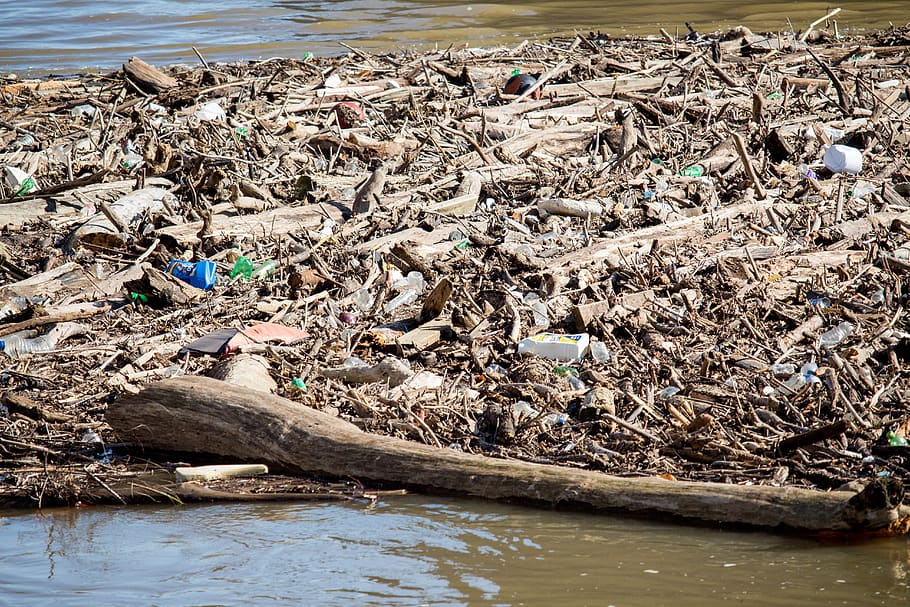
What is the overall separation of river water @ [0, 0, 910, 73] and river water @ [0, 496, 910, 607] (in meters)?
13.1

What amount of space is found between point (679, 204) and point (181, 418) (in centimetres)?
394

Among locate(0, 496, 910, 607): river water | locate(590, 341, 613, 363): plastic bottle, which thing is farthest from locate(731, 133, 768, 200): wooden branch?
locate(0, 496, 910, 607): river water

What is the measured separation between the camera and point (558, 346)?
4547mm

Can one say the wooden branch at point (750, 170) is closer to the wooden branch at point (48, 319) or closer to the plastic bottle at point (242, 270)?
the plastic bottle at point (242, 270)

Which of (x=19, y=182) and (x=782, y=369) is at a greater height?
(x=19, y=182)

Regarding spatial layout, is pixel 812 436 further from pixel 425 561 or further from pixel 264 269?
pixel 264 269

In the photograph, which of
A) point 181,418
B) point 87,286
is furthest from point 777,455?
point 87,286

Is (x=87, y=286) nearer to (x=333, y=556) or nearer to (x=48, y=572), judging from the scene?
(x=48, y=572)

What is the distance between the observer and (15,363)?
15.9 feet

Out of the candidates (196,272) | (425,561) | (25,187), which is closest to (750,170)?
(196,272)

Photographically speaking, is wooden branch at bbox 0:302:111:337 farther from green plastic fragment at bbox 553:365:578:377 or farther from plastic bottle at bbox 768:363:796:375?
plastic bottle at bbox 768:363:796:375

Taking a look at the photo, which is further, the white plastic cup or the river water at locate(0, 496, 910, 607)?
the white plastic cup

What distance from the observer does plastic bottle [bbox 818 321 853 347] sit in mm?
4504

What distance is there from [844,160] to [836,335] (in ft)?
9.26
